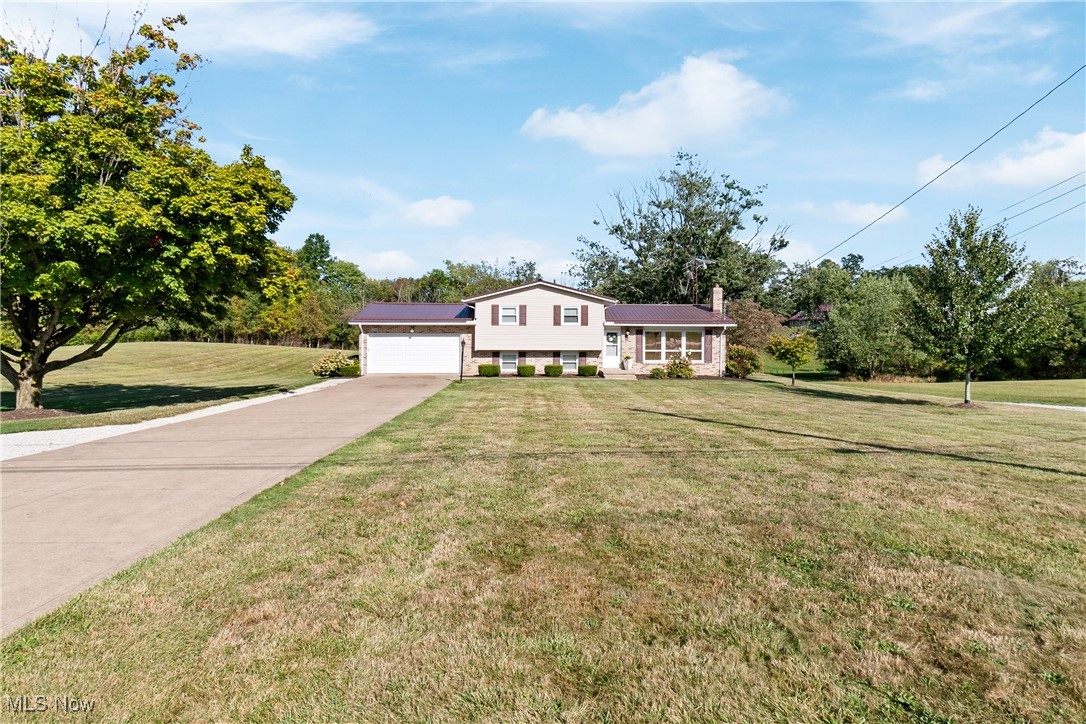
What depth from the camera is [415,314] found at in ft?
102

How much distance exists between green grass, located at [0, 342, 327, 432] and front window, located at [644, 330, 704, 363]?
17.6 m

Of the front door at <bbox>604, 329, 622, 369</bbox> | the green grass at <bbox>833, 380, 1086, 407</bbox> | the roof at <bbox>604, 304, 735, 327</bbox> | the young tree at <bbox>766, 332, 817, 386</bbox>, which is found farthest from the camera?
the front door at <bbox>604, 329, 622, 369</bbox>

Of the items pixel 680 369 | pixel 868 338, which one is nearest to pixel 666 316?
pixel 680 369

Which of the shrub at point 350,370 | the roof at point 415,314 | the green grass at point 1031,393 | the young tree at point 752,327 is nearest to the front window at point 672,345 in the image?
the young tree at point 752,327

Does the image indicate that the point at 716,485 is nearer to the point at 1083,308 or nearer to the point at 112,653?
the point at 112,653

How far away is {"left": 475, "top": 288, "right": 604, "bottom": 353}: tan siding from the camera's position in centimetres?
2917

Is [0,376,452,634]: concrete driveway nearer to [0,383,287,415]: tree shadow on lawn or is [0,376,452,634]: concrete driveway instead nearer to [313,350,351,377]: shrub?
[0,383,287,415]: tree shadow on lawn

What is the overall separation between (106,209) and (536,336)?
19.7 metres

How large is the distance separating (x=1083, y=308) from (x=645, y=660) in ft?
162

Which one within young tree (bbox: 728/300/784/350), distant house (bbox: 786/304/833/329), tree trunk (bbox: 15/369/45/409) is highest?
distant house (bbox: 786/304/833/329)

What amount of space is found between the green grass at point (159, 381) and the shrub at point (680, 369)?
1791cm

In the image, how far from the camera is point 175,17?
52.5ft

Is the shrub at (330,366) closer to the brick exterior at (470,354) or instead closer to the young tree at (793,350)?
the brick exterior at (470,354)

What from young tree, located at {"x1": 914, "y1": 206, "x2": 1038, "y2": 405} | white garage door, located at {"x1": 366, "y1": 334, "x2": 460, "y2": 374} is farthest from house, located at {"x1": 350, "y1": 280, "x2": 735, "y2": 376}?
young tree, located at {"x1": 914, "y1": 206, "x2": 1038, "y2": 405}
